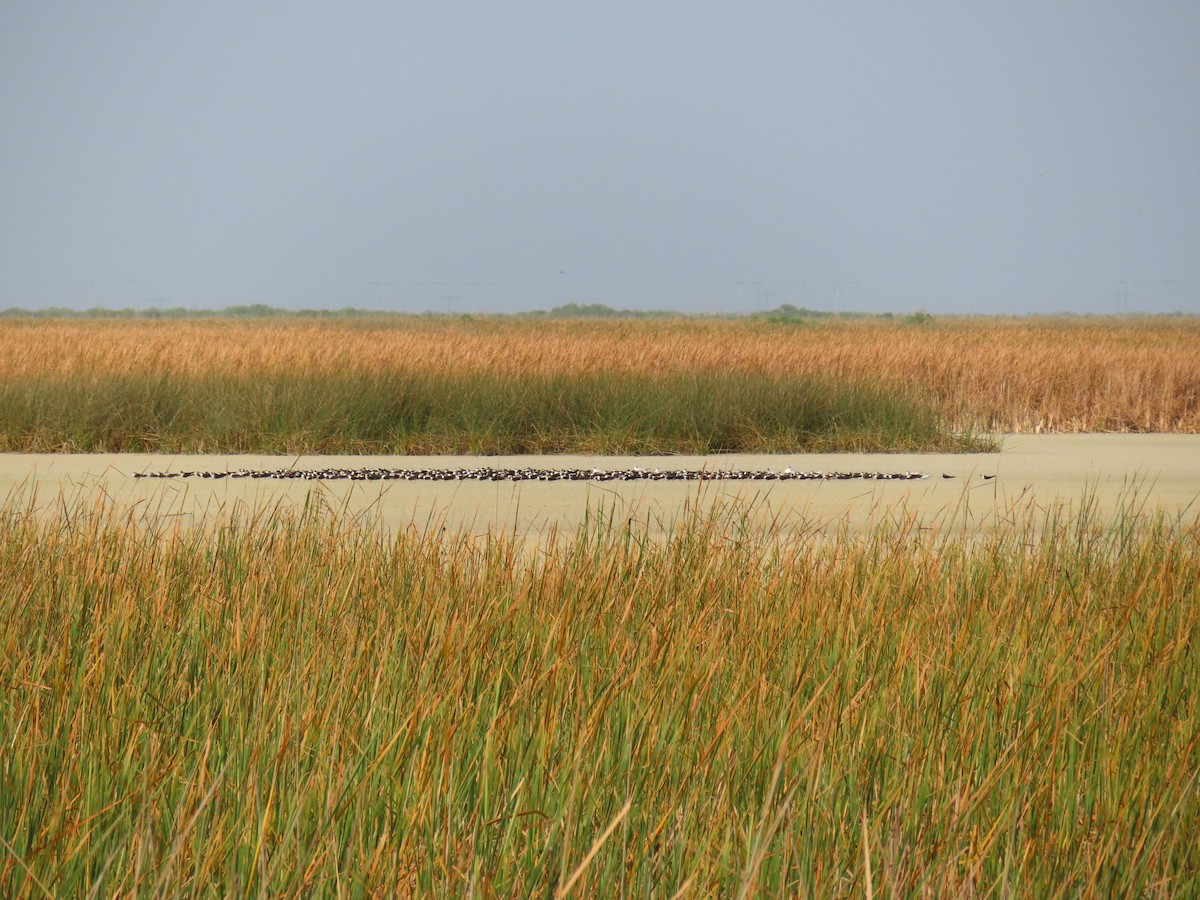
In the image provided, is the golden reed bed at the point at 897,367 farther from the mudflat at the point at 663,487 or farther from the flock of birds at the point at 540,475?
the flock of birds at the point at 540,475

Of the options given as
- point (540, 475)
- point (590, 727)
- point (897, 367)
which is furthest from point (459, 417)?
point (590, 727)

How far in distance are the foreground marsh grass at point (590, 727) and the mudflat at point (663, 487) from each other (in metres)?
2.05

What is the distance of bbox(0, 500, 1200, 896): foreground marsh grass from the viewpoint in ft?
6.58

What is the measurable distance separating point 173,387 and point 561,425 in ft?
11.9

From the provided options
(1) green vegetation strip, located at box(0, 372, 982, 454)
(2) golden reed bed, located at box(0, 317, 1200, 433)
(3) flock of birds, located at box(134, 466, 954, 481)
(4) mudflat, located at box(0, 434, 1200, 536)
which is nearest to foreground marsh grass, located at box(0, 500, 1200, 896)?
(4) mudflat, located at box(0, 434, 1200, 536)

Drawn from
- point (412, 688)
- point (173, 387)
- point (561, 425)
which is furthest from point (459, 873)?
point (173, 387)

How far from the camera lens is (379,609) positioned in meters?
3.67

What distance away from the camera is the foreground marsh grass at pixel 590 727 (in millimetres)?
2006

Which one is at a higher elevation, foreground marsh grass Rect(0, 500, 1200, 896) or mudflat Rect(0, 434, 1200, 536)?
foreground marsh grass Rect(0, 500, 1200, 896)

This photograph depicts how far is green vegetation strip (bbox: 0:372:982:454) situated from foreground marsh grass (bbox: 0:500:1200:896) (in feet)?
24.0

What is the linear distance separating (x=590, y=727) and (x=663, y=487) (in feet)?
20.3

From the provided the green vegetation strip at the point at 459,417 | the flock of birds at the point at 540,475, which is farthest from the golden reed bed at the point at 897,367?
the flock of birds at the point at 540,475

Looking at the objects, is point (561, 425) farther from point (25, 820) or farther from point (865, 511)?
point (25, 820)

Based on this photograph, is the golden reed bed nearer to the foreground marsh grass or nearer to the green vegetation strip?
the green vegetation strip
